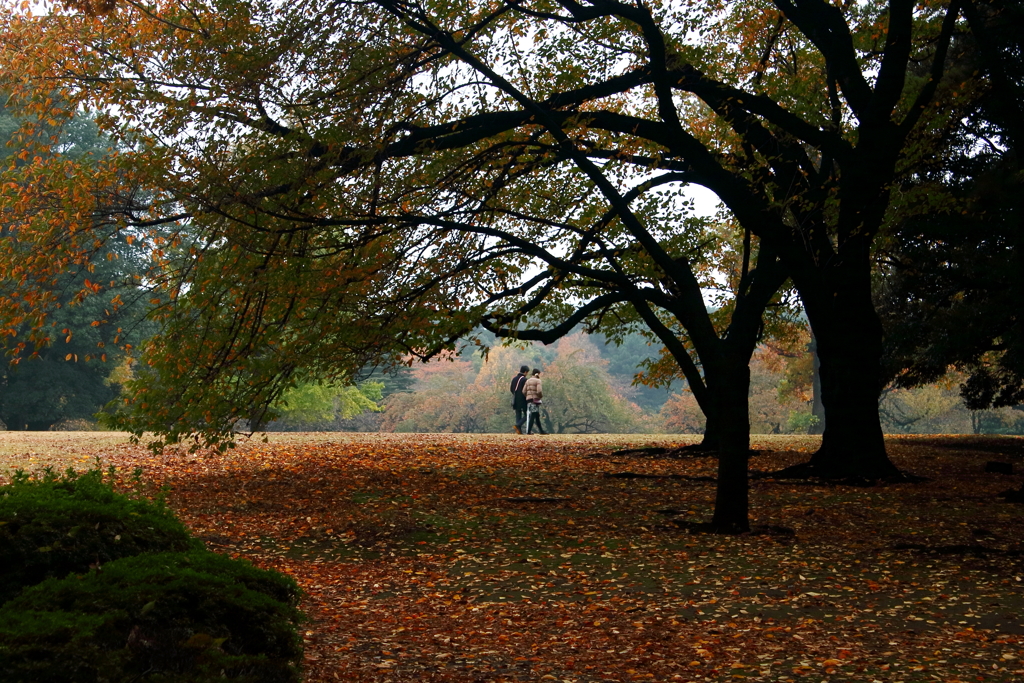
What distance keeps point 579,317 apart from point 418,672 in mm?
Result: 9106

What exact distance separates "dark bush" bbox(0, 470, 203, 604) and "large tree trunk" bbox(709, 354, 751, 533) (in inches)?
220

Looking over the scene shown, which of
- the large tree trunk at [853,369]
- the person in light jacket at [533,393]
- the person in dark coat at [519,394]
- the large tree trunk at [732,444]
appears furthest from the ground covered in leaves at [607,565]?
the person in dark coat at [519,394]

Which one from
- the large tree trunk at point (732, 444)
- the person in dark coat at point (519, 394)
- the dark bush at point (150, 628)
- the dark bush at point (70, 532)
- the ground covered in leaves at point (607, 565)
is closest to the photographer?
the dark bush at point (150, 628)

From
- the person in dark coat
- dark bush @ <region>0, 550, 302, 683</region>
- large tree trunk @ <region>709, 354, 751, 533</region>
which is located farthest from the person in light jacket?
dark bush @ <region>0, 550, 302, 683</region>

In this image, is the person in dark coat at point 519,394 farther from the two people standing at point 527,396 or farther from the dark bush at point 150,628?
the dark bush at point 150,628

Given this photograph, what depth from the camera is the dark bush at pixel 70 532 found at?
418 centimetres

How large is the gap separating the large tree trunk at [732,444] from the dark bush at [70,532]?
559cm

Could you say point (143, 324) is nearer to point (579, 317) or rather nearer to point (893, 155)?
point (579, 317)

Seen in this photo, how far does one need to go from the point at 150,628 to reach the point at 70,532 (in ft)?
4.13

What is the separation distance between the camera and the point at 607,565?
7.95 metres

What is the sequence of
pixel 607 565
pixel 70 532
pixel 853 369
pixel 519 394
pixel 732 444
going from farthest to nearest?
pixel 519 394
pixel 853 369
pixel 732 444
pixel 607 565
pixel 70 532

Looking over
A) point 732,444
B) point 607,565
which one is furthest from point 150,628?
point 732,444

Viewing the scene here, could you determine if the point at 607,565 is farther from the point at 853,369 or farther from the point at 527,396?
the point at 527,396

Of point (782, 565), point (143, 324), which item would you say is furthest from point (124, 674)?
point (143, 324)
